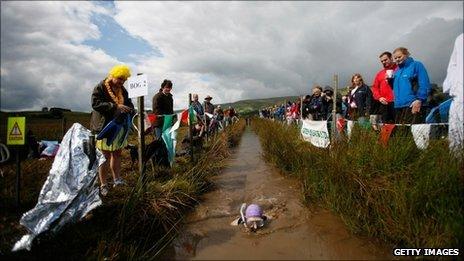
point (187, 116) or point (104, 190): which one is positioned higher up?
point (187, 116)

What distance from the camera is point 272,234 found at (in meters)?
4.12

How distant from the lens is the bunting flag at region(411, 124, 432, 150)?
4221 mm

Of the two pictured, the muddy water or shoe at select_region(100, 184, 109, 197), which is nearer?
the muddy water

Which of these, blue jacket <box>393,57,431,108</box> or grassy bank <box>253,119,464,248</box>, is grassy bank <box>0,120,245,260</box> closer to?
grassy bank <box>253,119,464,248</box>

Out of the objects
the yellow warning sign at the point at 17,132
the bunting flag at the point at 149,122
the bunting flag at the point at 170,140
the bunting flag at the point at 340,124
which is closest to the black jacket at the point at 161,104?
the bunting flag at the point at 149,122

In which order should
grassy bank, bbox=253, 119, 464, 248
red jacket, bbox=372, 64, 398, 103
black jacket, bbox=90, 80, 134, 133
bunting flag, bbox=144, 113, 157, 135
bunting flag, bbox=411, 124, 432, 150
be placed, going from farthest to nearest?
1. bunting flag, bbox=144, 113, 157, 135
2. red jacket, bbox=372, 64, 398, 103
3. black jacket, bbox=90, 80, 134, 133
4. bunting flag, bbox=411, 124, 432, 150
5. grassy bank, bbox=253, 119, 464, 248

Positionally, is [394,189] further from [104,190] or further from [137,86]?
[104,190]

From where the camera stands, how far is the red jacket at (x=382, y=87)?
631cm

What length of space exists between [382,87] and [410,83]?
0.94m

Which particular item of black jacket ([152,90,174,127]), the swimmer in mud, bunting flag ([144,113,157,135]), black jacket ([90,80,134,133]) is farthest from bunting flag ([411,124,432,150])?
black jacket ([152,90,174,127])

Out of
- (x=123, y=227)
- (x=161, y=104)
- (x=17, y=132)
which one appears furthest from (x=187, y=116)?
(x=123, y=227)

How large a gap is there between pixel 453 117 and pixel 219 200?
3375 mm

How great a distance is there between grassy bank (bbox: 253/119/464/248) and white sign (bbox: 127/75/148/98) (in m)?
2.62

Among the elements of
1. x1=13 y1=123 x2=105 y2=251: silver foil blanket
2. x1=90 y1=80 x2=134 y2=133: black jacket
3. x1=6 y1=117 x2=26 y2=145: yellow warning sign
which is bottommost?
x1=13 y1=123 x2=105 y2=251: silver foil blanket
